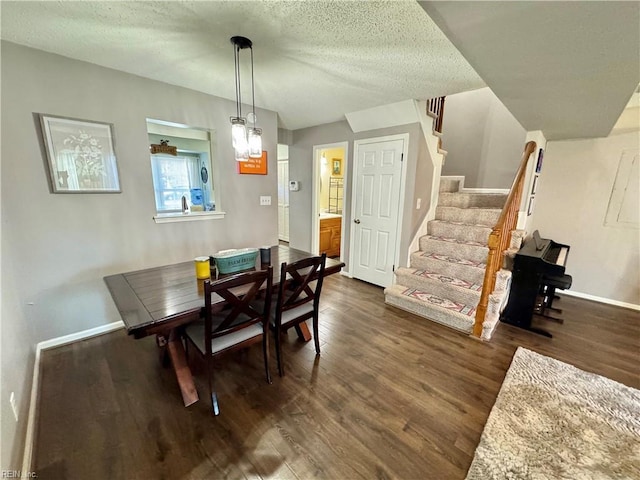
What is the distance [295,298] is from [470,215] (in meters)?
2.81

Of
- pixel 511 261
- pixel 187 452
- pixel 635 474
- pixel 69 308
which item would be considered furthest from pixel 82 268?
pixel 511 261

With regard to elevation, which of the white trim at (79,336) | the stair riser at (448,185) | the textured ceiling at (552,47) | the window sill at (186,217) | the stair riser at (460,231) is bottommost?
the white trim at (79,336)

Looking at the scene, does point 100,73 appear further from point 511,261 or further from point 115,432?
point 511,261

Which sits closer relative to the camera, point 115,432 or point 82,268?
point 115,432

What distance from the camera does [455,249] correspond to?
326 cm

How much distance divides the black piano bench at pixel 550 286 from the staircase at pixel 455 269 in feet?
1.14

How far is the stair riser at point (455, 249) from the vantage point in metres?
3.05

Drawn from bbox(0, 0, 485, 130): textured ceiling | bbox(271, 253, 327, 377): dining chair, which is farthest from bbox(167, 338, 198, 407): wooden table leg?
bbox(0, 0, 485, 130): textured ceiling

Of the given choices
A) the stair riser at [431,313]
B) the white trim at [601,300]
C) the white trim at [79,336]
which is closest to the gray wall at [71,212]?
the white trim at [79,336]

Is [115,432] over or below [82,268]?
below

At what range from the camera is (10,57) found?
188cm

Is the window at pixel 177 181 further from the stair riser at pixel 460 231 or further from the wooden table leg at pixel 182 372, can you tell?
the stair riser at pixel 460 231

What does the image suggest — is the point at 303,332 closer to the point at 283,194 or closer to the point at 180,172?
the point at 180,172

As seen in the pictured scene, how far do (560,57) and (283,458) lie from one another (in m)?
2.63
